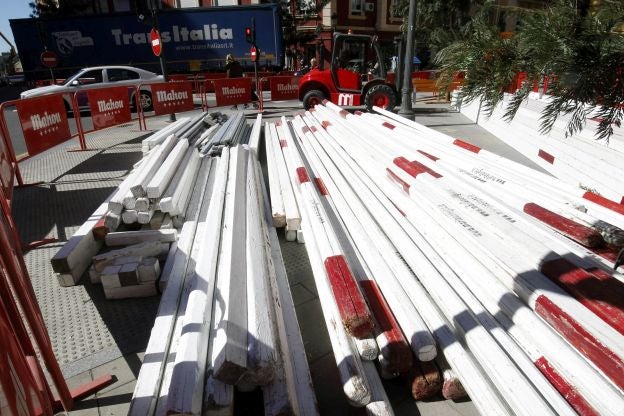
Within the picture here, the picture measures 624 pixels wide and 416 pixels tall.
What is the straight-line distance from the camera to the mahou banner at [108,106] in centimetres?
913

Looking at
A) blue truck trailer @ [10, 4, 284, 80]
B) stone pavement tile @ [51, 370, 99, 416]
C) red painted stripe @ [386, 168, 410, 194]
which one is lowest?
stone pavement tile @ [51, 370, 99, 416]

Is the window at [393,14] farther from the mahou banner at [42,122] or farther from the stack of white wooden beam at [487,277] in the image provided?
the stack of white wooden beam at [487,277]

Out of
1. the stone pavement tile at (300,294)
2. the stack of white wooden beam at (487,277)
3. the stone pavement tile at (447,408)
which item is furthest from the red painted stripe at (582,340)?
the stone pavement tile at (300,294)

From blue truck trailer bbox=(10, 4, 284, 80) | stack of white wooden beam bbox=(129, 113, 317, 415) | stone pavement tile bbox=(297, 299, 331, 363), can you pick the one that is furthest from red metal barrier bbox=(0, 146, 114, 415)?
blue truck trailer bbox=(10, 4, 284, 80)

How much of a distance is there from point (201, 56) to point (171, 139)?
17.8 metres

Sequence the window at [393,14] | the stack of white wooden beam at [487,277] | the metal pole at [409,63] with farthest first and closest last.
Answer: the window at [393,14], the metal pole at [409,63], the stack of white wooden beam at [487,277]

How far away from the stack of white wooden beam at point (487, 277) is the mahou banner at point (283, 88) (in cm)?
1154

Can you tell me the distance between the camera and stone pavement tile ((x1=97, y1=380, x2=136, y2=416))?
230cm

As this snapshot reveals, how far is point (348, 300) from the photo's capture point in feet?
7.98

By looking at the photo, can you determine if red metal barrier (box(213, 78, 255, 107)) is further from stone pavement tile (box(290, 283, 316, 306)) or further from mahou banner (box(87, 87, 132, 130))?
stone pavement tile (box(290, 283, 316, 306))

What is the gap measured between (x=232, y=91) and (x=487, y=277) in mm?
13012

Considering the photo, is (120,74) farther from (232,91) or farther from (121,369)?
(121,369)

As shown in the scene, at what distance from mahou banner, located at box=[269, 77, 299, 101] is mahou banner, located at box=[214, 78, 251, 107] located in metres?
1.23

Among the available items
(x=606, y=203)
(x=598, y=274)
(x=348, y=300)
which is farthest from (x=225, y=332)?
(x=606, y=203)
